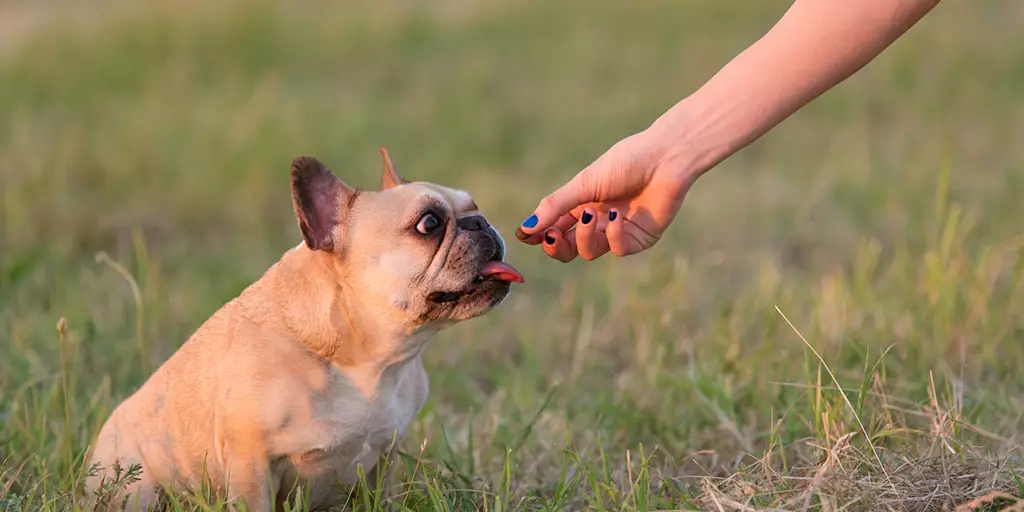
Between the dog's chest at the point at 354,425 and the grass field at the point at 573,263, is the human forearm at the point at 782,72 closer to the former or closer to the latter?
the grass field at the point at 573,263

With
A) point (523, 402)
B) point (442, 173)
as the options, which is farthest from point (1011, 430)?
point (442, 173)

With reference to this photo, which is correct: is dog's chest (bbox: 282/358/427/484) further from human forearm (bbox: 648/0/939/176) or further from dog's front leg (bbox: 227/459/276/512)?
human forearm (bbox: 648/0/939/176)

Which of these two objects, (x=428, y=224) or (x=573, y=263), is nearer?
(x=428, y=224)

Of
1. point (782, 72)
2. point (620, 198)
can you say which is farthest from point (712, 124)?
point (620, 198)

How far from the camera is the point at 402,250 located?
9.99 feet

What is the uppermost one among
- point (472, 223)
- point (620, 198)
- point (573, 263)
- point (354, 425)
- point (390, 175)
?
point (390, 175)

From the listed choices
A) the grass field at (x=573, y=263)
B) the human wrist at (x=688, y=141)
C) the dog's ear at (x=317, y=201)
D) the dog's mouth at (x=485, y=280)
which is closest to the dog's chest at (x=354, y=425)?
the grass field at (x=573, y=263)

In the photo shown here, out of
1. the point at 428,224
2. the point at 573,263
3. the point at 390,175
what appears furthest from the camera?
the point at 573,263

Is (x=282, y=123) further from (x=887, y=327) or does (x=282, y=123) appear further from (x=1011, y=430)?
(x=1011, y=430)

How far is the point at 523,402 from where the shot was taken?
168 inches

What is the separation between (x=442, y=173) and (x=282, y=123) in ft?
3.52

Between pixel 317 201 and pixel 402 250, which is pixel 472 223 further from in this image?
pixel 317 201

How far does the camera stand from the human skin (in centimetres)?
275

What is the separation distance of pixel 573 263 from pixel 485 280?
3.18 meters
